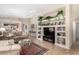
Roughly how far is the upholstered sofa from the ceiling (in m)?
0.47

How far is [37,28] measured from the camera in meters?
1.97

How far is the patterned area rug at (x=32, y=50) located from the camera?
192cm

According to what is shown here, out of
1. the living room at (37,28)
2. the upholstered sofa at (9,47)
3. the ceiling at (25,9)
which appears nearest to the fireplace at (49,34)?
the living room at (37,28)

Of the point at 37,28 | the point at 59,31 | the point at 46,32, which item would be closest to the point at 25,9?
the point at 37,28

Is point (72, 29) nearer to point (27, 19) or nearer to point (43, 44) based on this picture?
point (43, 44)

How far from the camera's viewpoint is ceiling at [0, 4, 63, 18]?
1.86 m

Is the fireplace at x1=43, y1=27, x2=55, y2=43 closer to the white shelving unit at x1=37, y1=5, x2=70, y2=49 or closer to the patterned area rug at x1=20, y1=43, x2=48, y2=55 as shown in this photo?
the white shelving unit at x1=37, y1=5, x2=70, y2=49

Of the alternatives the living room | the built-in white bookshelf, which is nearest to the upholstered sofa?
the living room

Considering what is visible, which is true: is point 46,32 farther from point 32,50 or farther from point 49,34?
point 32,50

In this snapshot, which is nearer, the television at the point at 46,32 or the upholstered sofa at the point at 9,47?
the upholstered sofa at the point at 9,47

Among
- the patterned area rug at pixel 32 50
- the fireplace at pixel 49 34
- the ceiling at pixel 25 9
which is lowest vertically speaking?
the patterned area rug at pixel 32 50

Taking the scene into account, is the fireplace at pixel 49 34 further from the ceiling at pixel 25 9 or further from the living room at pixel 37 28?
the ceiling at pixel 25 9

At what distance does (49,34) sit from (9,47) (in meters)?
0.73
